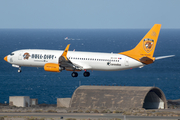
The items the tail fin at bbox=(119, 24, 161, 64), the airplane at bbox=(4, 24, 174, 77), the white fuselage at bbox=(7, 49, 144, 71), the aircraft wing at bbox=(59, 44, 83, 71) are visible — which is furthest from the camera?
the aircraft wing at bbox=(59, 44, 83, 71)

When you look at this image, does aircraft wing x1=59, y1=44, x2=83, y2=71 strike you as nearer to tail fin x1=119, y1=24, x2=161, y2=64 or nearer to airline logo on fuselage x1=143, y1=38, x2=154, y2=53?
tail fin x1=119, y1=24, x2=161, y2=64

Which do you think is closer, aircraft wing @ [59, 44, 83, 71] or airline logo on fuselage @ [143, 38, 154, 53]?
airline logo on fuselage @ [143, 38, 154, 53]

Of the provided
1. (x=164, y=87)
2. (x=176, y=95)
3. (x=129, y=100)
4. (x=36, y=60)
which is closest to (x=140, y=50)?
(x=129, y=100)

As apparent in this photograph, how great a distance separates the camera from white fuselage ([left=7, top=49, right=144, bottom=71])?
83250 millimetres

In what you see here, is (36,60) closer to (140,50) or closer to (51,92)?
(140,50)

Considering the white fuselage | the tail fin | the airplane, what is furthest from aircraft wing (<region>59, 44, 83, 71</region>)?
the tail fin

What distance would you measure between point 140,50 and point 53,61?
18323mm

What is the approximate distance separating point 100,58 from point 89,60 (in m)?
2.37

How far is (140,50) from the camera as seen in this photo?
8388cm

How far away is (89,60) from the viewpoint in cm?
8462

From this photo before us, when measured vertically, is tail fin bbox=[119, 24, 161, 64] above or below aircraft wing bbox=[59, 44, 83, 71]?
above

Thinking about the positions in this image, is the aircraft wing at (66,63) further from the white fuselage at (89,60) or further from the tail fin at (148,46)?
the tail fin at (148,46)

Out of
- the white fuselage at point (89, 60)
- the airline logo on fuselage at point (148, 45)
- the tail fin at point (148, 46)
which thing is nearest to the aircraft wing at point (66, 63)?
the white fuselage at point (89, 60)

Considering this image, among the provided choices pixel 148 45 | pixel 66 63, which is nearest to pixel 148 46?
pixel 148 45
